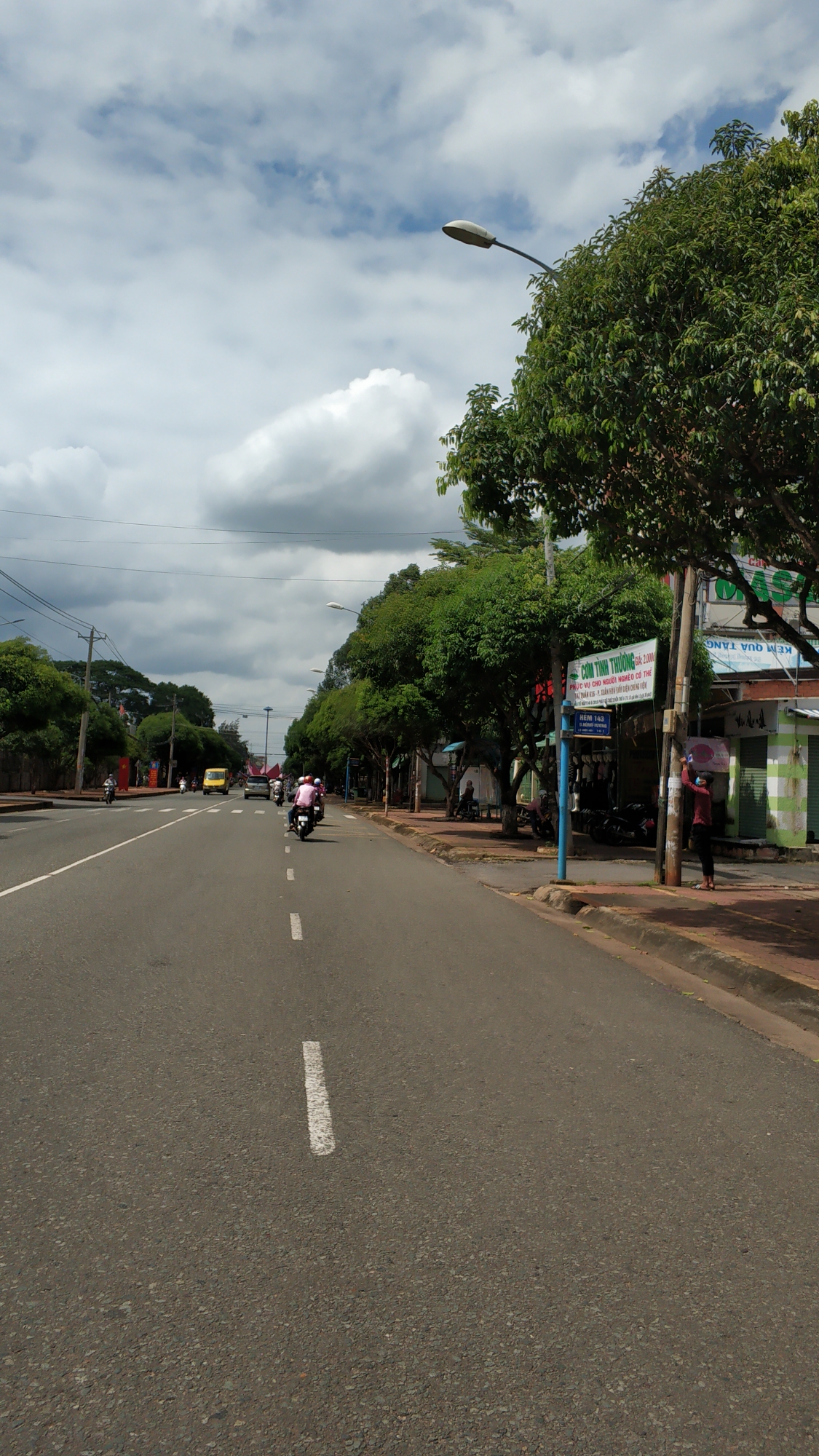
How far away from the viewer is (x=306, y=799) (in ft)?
89.7

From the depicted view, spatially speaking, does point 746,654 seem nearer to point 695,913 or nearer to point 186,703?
point 695,913

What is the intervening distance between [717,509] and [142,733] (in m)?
109

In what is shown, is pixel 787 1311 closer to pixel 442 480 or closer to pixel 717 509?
pixel 717 509

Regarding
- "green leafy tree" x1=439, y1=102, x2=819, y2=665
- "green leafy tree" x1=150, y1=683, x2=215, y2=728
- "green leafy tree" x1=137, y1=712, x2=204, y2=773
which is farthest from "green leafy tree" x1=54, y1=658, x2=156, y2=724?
"green leafy tree" x1=439, y1=102, x2=819, y2=665

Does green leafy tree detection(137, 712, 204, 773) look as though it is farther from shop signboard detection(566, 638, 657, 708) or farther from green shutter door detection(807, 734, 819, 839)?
shop signboard detection(566, 638, 657, 708)

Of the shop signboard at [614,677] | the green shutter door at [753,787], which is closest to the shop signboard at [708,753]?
the green shutter door at [753,787]

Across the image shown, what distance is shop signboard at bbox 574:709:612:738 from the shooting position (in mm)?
18094

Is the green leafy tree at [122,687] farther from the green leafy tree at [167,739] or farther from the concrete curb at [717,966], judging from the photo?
the concrete curb at [717,966]

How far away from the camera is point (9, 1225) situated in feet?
12.5

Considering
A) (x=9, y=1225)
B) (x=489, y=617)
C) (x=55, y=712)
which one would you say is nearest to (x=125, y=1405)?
(x=9, y=1225)

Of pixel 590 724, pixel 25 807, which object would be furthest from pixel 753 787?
pixel 25 807

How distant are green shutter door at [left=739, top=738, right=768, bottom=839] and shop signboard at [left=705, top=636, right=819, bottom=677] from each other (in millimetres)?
2269

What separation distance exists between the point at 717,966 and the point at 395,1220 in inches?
258

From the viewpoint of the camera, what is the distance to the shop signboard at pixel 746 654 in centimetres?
2681
